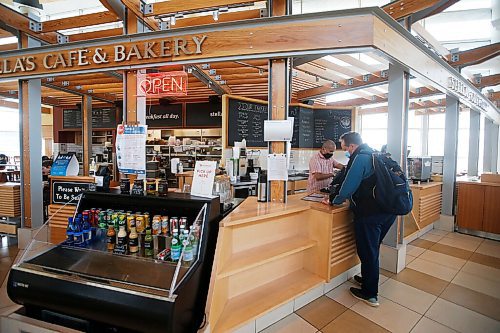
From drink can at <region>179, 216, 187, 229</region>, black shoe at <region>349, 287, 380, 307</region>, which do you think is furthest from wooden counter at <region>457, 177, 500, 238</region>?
drink can at <region>179, 216, 187, 229</region>

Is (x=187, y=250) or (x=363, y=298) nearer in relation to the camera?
(x=187, y=250)

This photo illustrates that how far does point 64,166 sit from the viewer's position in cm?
443

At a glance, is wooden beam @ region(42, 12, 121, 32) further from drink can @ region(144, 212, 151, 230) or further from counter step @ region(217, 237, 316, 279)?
counter step @ region(217, 237, 316, 279)

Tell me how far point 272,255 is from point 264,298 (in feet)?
1.29

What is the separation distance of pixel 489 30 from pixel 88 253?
775 cm

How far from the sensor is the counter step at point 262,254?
7.89 feet

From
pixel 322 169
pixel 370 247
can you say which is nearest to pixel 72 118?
pixel 322 169

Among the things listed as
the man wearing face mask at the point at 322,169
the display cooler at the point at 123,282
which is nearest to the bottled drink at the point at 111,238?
the display cooler at the point at 123,282

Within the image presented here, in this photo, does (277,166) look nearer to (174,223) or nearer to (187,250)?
(174,223)

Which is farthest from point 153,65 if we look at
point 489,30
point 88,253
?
point 489,30

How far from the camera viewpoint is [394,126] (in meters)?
3.87

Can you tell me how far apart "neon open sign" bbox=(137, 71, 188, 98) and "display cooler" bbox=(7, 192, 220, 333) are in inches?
61.2

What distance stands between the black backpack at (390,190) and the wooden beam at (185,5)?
2362 mm

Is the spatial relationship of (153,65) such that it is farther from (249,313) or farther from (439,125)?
(439,125)
